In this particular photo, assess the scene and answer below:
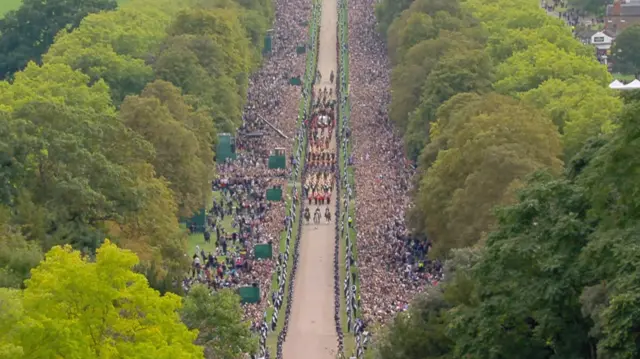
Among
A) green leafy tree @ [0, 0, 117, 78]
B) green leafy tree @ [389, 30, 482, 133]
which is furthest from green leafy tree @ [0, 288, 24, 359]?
green leafy tree @ [0, 0, 117, 78]

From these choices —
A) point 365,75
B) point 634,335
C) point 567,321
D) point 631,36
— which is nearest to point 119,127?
point 567,321

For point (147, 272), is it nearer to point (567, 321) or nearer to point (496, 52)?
point (567, 321)

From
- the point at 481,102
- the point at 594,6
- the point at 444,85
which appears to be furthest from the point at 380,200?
the point at 594,6

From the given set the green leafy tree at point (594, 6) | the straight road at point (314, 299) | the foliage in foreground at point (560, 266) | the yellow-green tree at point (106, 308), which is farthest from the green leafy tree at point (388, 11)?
the yellow-green tree at point (106, 308)

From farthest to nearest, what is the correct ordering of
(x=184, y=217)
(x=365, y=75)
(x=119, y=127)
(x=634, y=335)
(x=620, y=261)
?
(x=365, y=75), (x=184, y=217), (x=119, y=127), (x=620, y=261), (x=634, y=335)

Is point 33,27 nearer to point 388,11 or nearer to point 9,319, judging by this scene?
point 388,11

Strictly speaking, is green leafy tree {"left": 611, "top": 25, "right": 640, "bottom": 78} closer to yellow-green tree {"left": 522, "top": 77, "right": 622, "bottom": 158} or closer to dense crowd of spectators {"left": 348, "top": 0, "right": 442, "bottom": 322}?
dense crowd of spectators {"left": 348, "top": 0, "right": 442, "bottom": 322}
